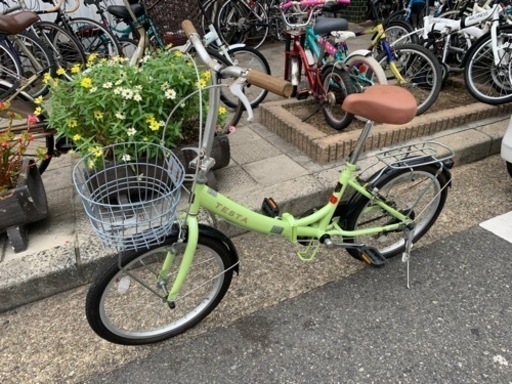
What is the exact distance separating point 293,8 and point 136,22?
1.99 m

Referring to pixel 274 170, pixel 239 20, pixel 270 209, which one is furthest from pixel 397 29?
pixel 270 209

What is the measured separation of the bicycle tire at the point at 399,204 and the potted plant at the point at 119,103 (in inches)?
51.9

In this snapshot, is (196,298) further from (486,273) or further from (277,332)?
(486,273)

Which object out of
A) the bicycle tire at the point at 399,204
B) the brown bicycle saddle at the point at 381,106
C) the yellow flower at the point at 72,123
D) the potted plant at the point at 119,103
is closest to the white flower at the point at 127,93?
the potted plant at the point at 119,103

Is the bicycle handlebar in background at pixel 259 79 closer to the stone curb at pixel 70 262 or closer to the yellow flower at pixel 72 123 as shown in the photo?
the yellow flower at pixel 72 123

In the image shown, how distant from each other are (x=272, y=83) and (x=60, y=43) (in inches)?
211

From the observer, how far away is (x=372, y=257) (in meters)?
2.62

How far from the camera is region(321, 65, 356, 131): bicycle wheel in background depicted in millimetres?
3930

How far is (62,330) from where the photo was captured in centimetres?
248

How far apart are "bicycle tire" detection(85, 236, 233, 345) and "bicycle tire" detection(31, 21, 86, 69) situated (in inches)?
160

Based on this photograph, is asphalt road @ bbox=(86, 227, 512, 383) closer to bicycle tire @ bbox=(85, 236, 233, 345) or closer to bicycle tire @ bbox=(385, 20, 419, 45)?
bicycle tire @ bbox=(85, 236, 233, 345)

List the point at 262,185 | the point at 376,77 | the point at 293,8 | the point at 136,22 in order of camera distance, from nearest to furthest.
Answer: the point at 262,185 → the point at 376,77 → the point at 293,8 → the point at 136,22

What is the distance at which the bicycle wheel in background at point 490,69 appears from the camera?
4531 millimetres

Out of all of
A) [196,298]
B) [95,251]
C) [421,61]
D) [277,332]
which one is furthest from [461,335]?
[421,61]
